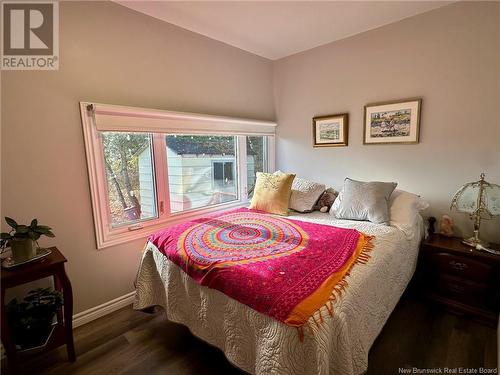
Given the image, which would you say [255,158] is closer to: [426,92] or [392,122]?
[392,122]

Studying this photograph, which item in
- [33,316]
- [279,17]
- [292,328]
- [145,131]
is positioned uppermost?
[279,17]

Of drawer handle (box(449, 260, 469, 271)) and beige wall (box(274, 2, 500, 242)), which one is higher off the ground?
beige wall (box(274, 2, 500, 242))

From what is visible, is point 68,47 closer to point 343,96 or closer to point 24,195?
point 24,195

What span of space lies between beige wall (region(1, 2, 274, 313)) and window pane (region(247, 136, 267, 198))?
1013mm

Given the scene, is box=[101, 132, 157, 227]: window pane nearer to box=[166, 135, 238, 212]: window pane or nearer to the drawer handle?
box=[166, 135, 238, 212]: window pane

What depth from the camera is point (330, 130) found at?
9.48 feet

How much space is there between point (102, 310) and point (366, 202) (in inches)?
94.3

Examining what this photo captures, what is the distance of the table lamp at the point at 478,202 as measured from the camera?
1.86 m

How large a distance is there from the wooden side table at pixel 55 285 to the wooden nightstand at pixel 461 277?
2655 mm

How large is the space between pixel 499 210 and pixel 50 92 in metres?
3.33

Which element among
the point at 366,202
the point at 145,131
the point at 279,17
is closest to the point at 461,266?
the point at 366,202

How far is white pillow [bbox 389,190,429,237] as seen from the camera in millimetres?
2000

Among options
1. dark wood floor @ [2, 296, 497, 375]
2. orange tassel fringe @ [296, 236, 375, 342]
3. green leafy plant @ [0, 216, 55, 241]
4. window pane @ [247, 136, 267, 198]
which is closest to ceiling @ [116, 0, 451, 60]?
window pane @ [247, 136, 267, 198]

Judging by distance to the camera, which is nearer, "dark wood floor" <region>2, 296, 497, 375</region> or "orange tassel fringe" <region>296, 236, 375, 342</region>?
"orange tassel fringe" <region>296, 236, 375, 342</region>
